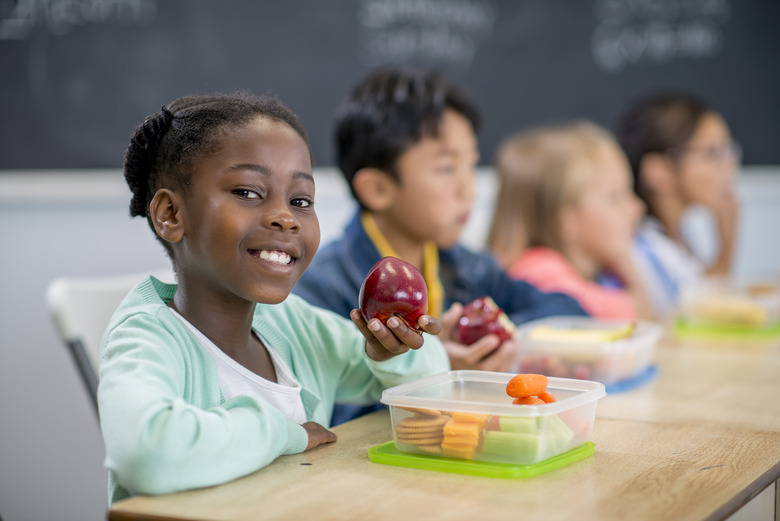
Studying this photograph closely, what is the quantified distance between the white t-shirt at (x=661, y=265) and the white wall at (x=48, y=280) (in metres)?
0.54

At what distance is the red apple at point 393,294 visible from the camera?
3.15 ft

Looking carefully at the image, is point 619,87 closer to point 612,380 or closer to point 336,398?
point 612,380

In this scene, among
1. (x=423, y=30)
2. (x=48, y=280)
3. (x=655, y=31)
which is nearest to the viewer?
(x=48, y=280)

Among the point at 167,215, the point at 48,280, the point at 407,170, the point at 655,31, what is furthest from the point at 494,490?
the point at 655,31

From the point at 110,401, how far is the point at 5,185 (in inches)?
82.4

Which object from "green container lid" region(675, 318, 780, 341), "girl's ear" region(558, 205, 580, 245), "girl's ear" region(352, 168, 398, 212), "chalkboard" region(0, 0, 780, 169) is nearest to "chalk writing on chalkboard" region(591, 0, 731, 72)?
"chalkboard" region(0, 0, 780, 169)

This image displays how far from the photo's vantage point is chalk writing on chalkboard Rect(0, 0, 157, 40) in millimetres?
2623

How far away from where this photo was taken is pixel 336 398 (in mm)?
1198

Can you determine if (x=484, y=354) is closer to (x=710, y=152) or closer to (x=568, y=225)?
(x=568, y=225)

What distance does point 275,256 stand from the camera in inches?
36.8

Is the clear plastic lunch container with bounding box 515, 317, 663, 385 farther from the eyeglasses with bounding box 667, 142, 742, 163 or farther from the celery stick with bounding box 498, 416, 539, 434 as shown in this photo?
the eyeglasses with bounding box 667, 142, 742, 163

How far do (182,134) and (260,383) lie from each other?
0.30 meters

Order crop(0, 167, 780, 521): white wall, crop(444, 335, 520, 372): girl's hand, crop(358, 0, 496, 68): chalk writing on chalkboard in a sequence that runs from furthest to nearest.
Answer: crop(358, 0, 496, 68): chalk writing on chalkboard → crop(0, 167, 780, 521): white wall → crop(444, 335, 520, 372): girl's hand

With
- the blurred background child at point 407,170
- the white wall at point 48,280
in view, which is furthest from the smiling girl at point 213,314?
the white wall at point 48,280
